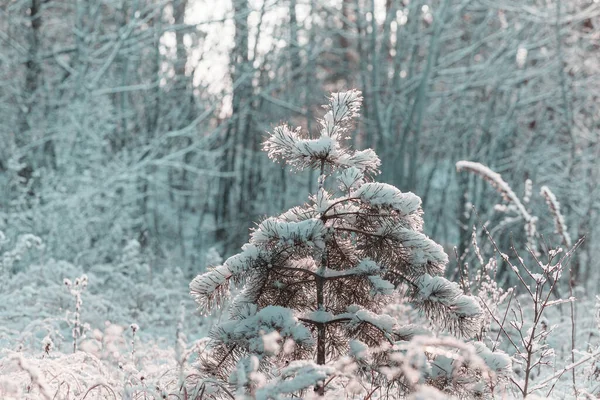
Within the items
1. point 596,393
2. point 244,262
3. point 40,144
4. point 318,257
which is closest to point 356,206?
point 318,257

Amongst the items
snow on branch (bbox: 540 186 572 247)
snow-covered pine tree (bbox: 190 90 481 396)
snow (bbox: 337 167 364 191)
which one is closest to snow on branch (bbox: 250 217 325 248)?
snow-covered pine tree (bbox: 190 90 481 396)

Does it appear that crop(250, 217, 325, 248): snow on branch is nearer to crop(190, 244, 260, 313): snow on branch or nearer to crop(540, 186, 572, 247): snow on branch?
crop(190, 244, 260, 313): snow on branch

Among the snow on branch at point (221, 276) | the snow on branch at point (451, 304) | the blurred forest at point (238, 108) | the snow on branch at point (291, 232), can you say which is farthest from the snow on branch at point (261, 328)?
the blurred forest at point (238, 108)

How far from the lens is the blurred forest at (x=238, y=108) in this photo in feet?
Answer: 30.5

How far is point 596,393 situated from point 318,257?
165 centimetres

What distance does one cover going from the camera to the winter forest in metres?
2.96

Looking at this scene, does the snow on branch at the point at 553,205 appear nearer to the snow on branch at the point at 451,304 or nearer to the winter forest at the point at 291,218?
the winter forest at the point at 291,218

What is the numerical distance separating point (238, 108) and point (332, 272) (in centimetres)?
1061

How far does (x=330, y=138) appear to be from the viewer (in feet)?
10.2

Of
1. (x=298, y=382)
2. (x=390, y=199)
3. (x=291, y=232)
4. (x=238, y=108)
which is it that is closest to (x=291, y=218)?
(x=291, y=232)

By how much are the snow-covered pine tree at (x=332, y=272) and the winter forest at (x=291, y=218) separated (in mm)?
10

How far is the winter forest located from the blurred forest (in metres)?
0.07

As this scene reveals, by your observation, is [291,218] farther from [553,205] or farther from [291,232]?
[553,205]

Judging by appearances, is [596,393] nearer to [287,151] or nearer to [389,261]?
[389,261]
